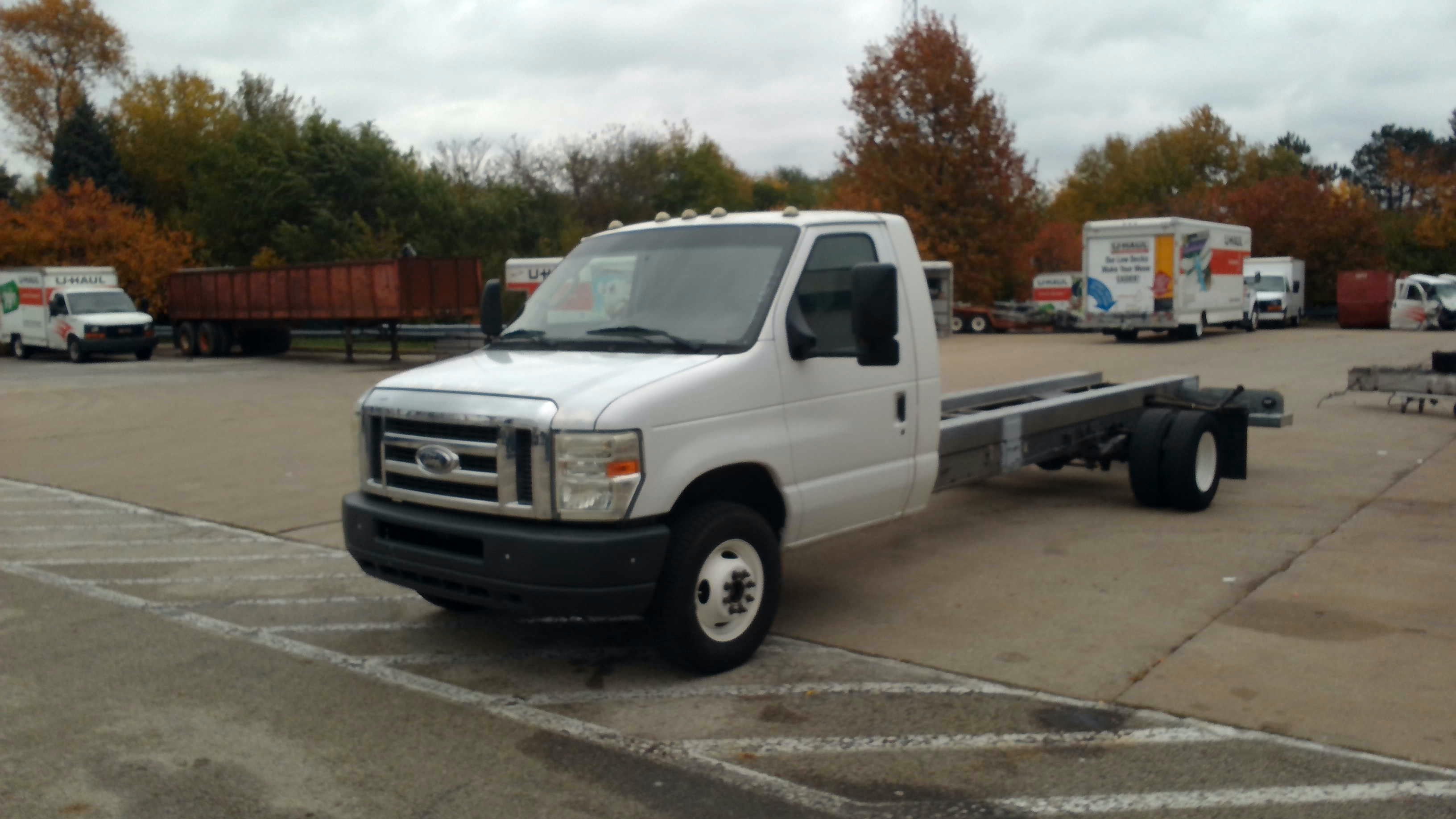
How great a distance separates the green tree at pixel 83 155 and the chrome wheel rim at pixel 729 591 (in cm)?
5486

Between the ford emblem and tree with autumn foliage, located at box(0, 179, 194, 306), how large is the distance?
41837mm

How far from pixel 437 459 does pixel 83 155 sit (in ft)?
185

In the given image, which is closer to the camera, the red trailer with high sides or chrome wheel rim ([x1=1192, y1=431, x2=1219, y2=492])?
chrome wheel rim ([x1=1192, y1=431, x2=1219, y2=492])

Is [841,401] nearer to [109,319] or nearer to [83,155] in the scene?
[109,319]

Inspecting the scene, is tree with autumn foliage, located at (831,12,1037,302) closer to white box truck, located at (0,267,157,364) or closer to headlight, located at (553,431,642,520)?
white box truck, located at (0,267,157,364)

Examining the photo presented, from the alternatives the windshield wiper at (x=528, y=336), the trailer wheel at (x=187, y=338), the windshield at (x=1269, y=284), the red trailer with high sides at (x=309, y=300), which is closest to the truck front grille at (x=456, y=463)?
the windshield wiper at (x=528, y=336)

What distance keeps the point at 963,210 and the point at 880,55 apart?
7.04 m

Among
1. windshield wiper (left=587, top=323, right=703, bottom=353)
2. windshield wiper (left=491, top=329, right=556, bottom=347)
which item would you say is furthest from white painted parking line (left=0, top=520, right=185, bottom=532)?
windshield wiper (left=587, top=323, right=703, bottom=353)

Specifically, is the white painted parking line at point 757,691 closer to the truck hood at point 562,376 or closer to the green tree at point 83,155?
the truck hood at point 562,376

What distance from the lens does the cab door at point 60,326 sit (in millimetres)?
34125

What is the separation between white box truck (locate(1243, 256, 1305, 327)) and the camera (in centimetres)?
3962

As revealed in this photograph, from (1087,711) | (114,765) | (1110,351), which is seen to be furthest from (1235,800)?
(1110,351)

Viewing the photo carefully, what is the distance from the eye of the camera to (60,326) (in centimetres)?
3472

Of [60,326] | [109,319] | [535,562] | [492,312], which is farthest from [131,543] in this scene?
[60,326]
